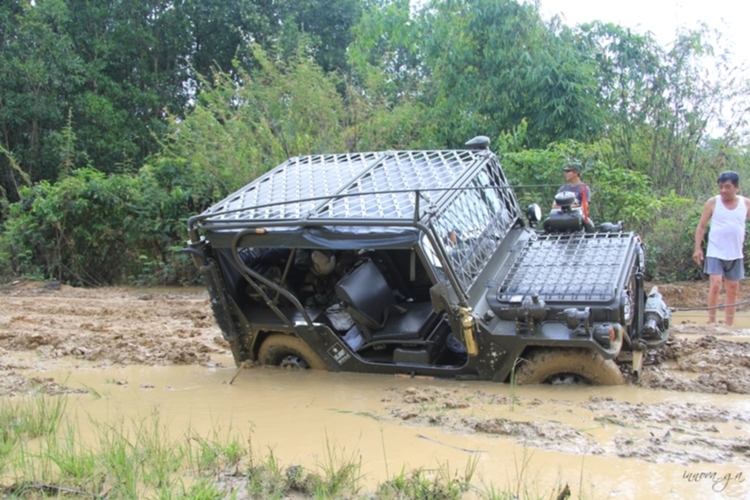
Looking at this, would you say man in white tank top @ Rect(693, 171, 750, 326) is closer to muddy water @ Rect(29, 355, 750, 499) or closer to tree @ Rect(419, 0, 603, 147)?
muddy water @ Rect(29, 355, 750, 499)

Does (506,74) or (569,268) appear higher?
(506,74)

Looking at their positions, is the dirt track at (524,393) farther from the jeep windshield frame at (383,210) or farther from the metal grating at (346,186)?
the metal grating at (346,186)

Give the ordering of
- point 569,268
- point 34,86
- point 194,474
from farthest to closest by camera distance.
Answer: point 34,86 < point 569,268 < point 194,474

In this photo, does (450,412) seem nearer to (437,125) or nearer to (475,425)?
(475,425)

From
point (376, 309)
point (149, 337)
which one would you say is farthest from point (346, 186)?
point (149, 337)

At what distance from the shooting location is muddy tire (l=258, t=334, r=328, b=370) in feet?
19.5

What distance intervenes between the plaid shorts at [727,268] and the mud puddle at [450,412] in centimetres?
56

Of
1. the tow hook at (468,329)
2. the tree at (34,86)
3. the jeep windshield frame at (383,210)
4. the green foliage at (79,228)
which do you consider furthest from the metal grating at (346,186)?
the tree at (34,86)

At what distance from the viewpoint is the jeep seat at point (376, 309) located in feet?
17.8

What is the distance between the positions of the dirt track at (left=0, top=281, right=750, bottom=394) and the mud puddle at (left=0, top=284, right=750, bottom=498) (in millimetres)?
23

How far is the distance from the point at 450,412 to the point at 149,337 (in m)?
4.05

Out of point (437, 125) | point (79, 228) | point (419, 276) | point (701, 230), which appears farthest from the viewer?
point (437, 125)

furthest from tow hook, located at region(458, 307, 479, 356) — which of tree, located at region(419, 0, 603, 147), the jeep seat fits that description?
tree, located at region(419, 0, 603, 147)

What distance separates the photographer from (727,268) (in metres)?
7.43
